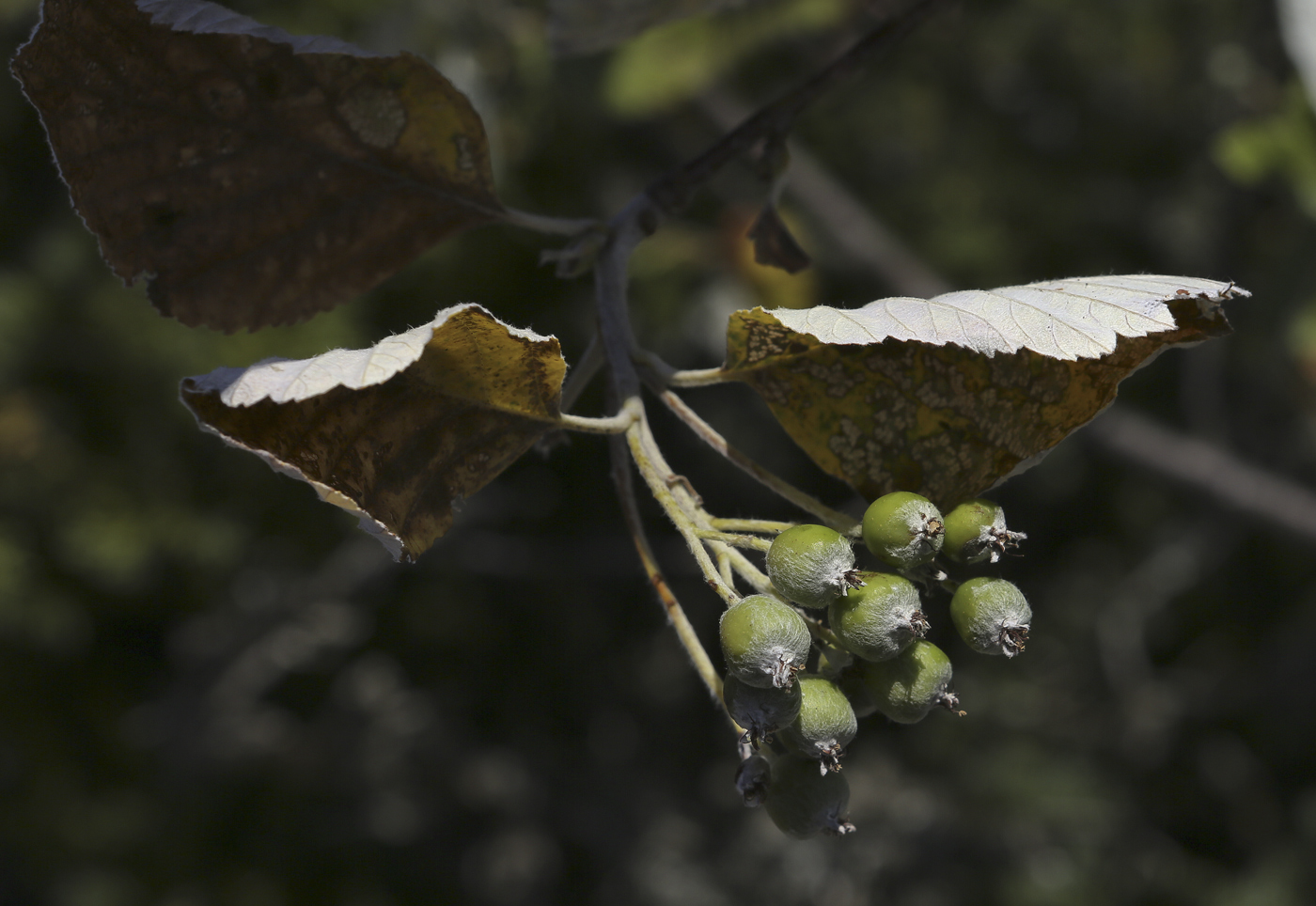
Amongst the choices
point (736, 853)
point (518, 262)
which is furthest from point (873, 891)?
point (518, 262)

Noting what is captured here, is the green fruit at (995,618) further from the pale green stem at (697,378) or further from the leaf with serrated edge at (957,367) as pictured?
the pale green stem at (697,378)

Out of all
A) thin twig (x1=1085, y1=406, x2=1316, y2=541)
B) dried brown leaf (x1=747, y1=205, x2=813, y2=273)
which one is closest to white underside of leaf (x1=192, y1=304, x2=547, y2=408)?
dried brown leaf (x1=747, y1=205, x2=813, y2=273)

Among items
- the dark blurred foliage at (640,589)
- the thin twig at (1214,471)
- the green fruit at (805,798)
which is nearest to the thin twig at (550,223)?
the green fruit at (805,798)

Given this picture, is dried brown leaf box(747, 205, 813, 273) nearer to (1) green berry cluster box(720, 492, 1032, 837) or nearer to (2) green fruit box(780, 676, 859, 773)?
(1) green berry cluster box(720, 492, 1032, 837)

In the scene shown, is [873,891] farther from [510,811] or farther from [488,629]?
[488,629]

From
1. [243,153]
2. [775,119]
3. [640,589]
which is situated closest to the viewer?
[243,153]

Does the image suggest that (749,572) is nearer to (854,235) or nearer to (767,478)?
(767,478)

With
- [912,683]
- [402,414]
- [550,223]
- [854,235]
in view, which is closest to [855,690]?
[912,683]
